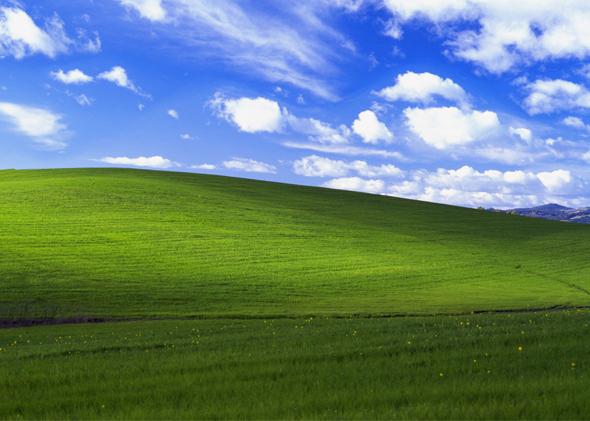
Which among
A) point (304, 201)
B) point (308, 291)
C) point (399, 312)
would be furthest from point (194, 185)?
point (399, 312)

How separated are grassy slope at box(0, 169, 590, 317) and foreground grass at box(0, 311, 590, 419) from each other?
17428mm

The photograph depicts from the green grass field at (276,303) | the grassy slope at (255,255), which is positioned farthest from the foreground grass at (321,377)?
the grassy slope at (255,255)

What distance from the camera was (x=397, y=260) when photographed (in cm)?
4647

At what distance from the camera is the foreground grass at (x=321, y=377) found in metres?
6.84

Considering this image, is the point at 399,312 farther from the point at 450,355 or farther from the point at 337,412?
the point at 337,412

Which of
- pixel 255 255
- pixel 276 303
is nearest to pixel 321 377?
pixel 276 303

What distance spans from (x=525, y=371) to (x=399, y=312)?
2108 centimetres

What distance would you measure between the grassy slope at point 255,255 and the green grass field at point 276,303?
0.25 meters

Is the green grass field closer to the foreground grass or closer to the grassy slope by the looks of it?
the foreground grass

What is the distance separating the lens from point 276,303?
32.0 metres

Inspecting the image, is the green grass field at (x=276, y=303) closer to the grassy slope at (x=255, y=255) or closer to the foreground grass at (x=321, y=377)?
the foreground grass at (x=321, y=377)

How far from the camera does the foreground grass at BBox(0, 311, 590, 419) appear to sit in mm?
6844

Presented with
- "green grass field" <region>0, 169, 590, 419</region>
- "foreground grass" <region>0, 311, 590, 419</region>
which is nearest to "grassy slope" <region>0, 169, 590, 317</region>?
"green grass field" <region>0, 169, 590, 419</region>

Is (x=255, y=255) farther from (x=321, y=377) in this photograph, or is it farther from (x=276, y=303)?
(x=321, y=377)
